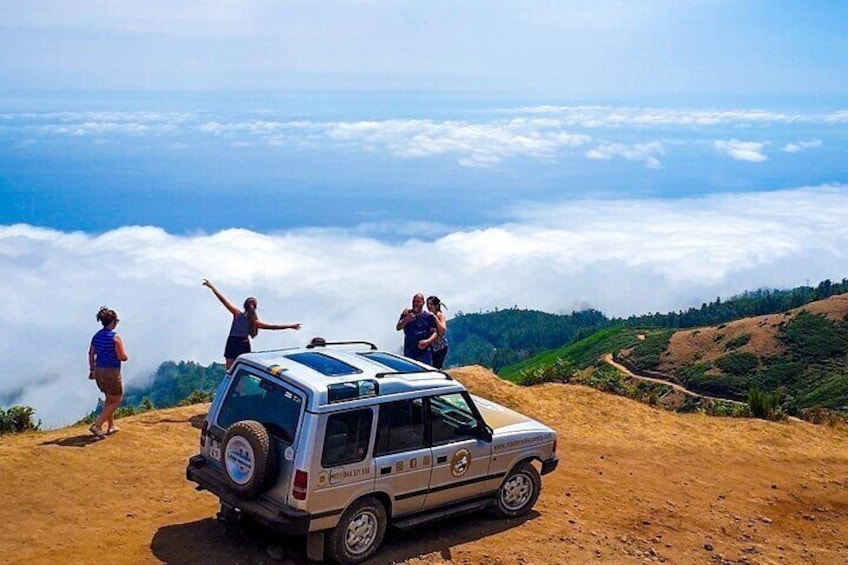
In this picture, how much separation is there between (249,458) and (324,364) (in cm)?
123

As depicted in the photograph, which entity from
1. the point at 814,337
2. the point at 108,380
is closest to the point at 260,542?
the point at 108,380

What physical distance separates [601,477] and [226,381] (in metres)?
5.99

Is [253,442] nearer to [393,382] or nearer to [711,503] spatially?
[393,382]

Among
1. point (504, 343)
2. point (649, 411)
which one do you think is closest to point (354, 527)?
point (649, 411)

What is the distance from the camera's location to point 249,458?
710 cm

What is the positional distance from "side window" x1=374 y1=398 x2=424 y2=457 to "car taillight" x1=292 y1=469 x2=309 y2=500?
0.84 metres

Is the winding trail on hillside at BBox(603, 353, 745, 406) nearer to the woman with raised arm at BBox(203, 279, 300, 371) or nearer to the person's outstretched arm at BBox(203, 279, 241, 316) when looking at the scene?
the person's outstretched arm at BBox(203, 279, 241, 316)

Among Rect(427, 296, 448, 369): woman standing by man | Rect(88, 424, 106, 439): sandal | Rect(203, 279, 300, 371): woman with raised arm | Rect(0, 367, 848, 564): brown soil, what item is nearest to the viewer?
Rect(0, 367, 848, 564): brown soil

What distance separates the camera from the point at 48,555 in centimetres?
777

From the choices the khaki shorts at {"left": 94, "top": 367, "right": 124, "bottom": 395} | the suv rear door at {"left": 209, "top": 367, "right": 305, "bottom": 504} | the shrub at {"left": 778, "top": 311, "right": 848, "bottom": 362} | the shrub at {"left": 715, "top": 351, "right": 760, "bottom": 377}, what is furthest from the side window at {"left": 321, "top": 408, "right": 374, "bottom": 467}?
the shrub at {"left": 715, "top": 351, "right": 760, "bottom": 377}

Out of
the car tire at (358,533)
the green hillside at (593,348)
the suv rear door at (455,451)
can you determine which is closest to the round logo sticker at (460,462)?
the suv rear door at (455,451)

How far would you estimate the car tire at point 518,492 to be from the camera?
909 cm

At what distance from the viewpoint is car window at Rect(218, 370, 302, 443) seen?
723 cm

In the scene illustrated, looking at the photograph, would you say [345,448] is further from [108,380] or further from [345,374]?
[108,380]
